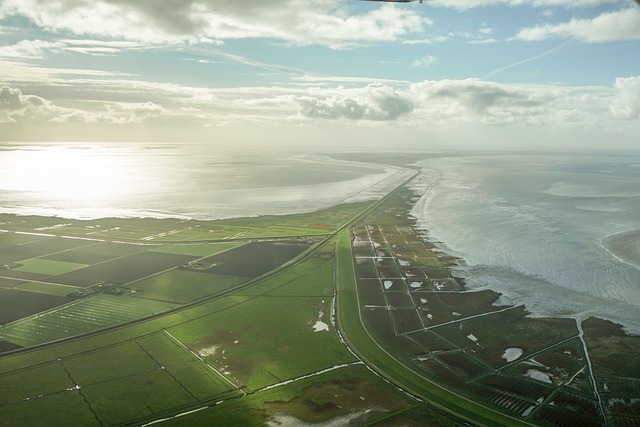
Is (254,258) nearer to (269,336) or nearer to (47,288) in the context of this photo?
(47,288)

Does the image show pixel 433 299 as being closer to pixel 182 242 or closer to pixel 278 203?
pixel 182 242

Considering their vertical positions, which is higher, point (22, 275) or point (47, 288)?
point (22, 275)

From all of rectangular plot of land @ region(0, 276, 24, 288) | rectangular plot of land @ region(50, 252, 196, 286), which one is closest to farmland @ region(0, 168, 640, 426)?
rectangular plot of land @ region(50, 252, 196, 286)

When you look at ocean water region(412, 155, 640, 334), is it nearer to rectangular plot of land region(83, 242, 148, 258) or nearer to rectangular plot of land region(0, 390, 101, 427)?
rectangular plot of land region(0, 390, 101, 427)

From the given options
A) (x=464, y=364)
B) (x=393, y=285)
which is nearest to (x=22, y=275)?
(x=393, y=285)

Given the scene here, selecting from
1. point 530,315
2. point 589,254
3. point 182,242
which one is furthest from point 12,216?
point 589,254

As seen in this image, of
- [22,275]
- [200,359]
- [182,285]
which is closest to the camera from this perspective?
[200,359]
